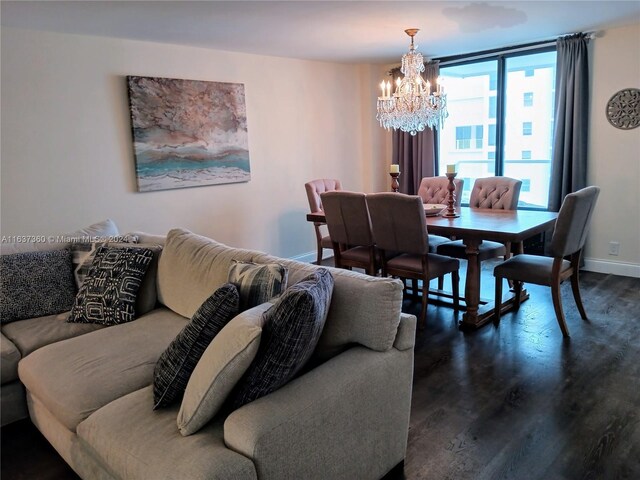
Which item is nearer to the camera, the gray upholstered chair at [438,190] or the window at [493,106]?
the gray upholstered chair at [438,190]

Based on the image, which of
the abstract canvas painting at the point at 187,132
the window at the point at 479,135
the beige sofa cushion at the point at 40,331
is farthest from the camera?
the window at the point at 479,135

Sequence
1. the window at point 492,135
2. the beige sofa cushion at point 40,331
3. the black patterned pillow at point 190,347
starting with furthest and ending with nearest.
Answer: the window at point 492,135 < the beige sofa cushion at point 40,331 < the black patterned pillow at point 190,347

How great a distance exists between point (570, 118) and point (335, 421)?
4316 millimetres

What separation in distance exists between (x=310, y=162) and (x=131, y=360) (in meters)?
3.86

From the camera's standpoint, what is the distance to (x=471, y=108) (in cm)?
585

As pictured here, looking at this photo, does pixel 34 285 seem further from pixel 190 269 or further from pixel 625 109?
pixel 625 109

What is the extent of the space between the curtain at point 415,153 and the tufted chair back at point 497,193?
1497 millimetres

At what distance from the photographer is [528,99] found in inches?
209

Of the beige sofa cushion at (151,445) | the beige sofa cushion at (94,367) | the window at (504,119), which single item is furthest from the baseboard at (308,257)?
the beige sofa cushion at (151,445)

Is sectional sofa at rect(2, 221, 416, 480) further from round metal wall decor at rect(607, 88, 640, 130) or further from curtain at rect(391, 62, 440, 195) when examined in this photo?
curtain at rect(391, 62, 440, 195)

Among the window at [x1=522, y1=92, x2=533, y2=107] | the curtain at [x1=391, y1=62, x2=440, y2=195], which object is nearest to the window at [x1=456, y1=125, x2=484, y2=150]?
the curtain at [x1=391, y1=62, x2=440, y2=195]

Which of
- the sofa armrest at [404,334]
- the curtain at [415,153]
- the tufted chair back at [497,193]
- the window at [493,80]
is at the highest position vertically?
the window at [493,80]

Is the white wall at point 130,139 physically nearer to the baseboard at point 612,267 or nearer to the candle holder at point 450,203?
the candle holder at point 450,203

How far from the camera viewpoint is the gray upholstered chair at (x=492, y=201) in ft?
12.9
